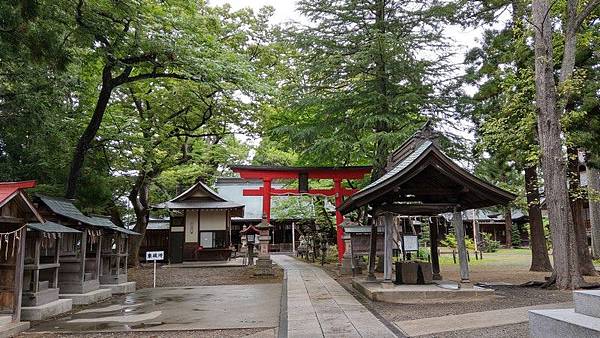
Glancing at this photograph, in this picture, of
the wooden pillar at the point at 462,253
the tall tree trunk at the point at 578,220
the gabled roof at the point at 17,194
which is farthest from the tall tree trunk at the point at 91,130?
the tall tree trunk at the point at 578,220

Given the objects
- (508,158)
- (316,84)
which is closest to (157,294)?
(316,84)

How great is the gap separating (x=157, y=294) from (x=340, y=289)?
5420 mm

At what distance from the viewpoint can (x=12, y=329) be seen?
7.08 metres

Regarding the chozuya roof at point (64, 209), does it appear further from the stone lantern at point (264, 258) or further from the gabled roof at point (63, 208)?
the stone lantern at point (264, 258)

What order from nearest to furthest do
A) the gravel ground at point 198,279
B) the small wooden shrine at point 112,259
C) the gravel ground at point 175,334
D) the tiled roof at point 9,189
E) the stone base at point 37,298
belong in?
the gravel ground at point 175,334 < the tiled roof at point 9,189 < the stone base at point 37,298 < the small wooden shrine at point 112,259 < the gravel ground at point 198,279

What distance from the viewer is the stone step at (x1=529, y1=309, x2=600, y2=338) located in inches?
165

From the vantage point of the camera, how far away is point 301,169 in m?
18.3

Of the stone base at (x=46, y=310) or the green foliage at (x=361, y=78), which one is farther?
the green foliage at (x=361, y=78)

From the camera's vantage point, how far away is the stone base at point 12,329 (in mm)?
6898

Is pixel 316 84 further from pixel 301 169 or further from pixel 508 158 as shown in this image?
pixel 508 158

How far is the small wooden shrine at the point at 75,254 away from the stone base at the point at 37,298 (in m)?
1.16

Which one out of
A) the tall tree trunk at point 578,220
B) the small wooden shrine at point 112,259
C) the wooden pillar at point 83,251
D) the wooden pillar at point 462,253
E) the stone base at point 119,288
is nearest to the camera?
the wooden pillar at point 462,253

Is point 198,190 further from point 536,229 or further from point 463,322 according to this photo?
point 463,322

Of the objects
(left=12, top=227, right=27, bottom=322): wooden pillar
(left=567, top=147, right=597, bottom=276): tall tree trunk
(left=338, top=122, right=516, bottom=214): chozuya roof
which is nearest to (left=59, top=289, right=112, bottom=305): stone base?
(left=12, top=227, right=27, bottom=322): wooden pillar
